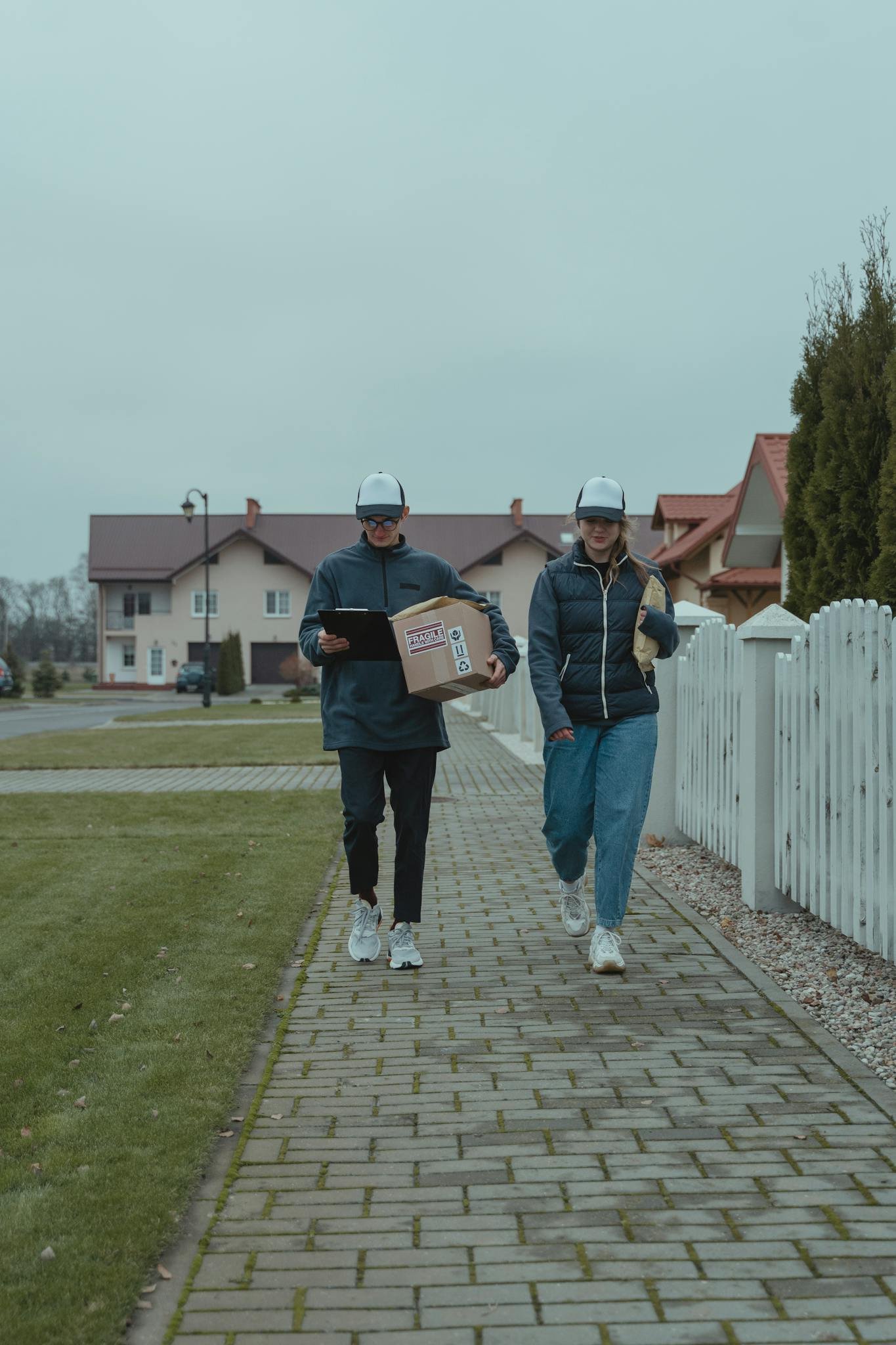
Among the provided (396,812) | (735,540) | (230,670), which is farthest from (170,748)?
(230,670)

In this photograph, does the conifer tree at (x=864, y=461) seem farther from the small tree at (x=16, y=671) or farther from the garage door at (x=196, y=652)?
the garage door at (x=196, y=652)

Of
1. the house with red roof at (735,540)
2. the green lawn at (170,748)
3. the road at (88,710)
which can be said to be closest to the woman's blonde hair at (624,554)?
the house with red roof at (735,540)

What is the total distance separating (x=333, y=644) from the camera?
18.3ft

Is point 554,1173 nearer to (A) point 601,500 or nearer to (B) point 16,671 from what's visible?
(A) point 601,500

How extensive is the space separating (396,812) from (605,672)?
42.9 inches

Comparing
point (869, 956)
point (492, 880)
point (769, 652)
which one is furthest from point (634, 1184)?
point (492, 880)

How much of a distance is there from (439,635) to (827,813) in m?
1.87

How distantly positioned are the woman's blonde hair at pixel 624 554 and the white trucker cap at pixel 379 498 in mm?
746

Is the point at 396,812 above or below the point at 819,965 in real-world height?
above

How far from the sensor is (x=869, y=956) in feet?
19.8

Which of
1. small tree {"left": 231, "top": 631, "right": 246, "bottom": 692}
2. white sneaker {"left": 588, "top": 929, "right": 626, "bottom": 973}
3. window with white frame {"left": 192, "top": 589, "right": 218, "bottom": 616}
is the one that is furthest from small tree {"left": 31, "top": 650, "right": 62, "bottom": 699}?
white sneaker {"left": 588, "top": 929, "right": 626, "bottom": 973}

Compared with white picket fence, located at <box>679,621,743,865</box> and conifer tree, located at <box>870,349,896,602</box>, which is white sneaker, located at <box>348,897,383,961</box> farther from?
conifer tree, located at <box>870,349,896,602</box>

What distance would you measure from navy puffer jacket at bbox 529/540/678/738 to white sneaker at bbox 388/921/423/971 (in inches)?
42.6

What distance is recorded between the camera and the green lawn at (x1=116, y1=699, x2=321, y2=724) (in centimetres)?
3209
